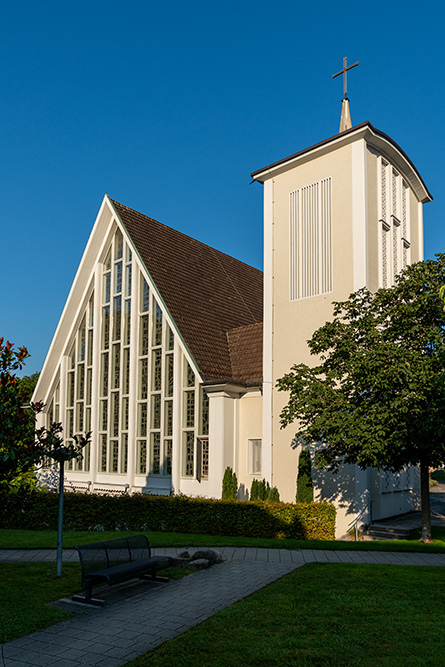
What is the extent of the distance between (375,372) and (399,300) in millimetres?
2689

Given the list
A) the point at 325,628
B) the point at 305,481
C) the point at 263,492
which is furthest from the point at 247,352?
the point at 325,628

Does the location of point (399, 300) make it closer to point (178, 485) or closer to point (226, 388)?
point (226, 388)

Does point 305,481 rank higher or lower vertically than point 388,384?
lower

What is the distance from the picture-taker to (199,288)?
2623 cm

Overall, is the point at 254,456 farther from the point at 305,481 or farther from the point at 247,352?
the point at 247,352

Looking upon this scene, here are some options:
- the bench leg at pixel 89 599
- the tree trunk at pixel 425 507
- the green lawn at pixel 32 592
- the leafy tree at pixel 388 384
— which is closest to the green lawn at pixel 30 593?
the green lawn at pixel 32 592

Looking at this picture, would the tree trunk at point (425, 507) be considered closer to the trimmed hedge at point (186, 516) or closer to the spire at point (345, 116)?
the trimmed hedge at point (186, 516)

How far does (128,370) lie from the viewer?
24953 millimetres

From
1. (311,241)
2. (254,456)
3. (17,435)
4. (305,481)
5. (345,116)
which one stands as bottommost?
(305,481)

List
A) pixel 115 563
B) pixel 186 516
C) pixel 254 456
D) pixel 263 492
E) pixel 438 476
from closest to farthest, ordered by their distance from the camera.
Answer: pixel 115 563 < pixel 186 516 < pixel 263 492 < pixel 254 456 < pixel 438 476

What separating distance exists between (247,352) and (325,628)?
16.3 m

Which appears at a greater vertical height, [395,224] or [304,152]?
[304,152]

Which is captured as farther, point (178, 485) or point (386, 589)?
point (178, 485)

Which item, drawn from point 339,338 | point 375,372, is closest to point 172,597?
point 375,372
